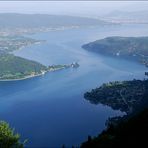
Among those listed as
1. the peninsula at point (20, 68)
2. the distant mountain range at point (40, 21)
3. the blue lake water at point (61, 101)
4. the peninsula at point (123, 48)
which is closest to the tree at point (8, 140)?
the blue lake water at point (61, 101)

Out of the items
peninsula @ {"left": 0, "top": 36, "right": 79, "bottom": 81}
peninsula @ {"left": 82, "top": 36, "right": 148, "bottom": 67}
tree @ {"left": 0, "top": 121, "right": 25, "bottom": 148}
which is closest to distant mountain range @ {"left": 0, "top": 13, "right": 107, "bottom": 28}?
Result: peninsula @ {"left": 82, "top": 36, "right": 148, "bottom": 67}

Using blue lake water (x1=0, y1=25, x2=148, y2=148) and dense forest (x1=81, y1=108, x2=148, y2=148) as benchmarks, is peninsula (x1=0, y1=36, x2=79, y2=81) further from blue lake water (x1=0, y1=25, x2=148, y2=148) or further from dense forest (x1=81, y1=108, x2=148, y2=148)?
dense forest (x1=81, y1=108, x2=148, y2=148)

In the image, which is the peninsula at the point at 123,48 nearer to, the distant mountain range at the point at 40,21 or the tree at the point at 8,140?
the distant mountain range at the point at 40,21

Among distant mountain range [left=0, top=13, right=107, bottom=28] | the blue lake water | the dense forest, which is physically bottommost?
distant mountain range [left=0, top=13, right=107, bottom=28]

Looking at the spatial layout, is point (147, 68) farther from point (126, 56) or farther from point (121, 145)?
point (121, 145)

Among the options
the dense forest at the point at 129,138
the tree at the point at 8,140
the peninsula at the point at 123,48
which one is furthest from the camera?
the peninsula at the point at 123,48

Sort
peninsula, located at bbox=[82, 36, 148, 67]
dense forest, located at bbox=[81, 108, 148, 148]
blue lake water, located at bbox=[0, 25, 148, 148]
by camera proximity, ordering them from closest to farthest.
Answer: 1. dense forest, located at bbox=[81, 108, 148, 148]
2. blue lake water, located at bbox=[0, 25, 148, 148]
3. peninsula, located at bbox=[82, 36, 148, 67]

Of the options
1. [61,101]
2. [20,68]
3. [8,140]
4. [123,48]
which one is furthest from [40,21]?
[8,140]
